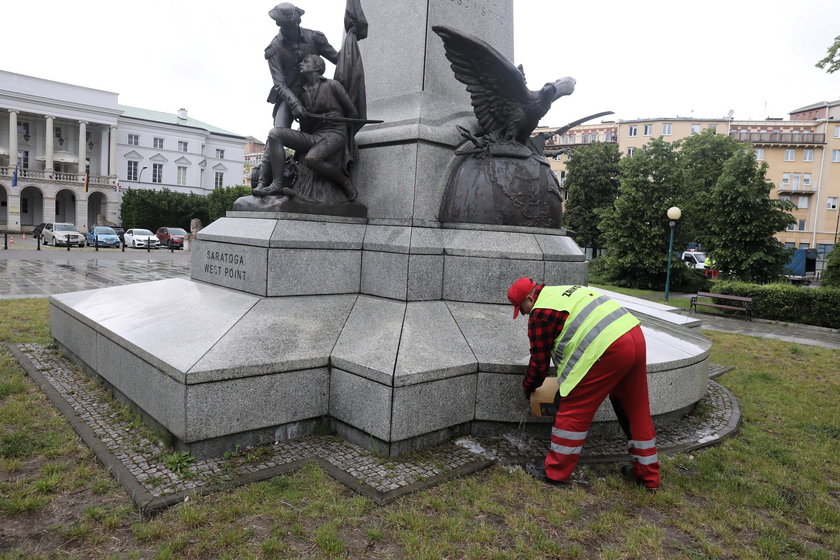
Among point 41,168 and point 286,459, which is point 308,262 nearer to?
point 286,459

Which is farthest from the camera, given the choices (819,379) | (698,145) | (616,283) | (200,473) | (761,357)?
(698,145)

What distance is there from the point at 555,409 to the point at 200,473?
2.73m

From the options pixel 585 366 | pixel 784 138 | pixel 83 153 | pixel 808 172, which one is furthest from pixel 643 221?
pixel 83 153

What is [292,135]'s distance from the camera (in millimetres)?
6281

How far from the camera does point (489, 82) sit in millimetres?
6523

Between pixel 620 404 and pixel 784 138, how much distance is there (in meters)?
68.8

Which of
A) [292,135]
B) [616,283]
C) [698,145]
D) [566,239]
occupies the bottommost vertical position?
[616,283]

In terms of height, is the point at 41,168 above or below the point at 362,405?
above

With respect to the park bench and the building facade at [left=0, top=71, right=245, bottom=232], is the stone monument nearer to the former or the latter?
the park bench

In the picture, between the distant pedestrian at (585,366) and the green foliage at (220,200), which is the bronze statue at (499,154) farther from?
the green foliage at (220,200)

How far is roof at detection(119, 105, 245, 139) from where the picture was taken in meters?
67.9

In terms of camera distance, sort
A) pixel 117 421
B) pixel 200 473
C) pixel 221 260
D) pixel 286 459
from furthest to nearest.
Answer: pixel 221 260
pixel 117 421
pixel 286 459
pixel 200 473

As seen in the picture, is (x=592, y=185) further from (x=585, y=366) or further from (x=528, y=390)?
(x=585, y=366)

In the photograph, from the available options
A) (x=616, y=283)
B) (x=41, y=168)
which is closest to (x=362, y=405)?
(x=616, y=283)
